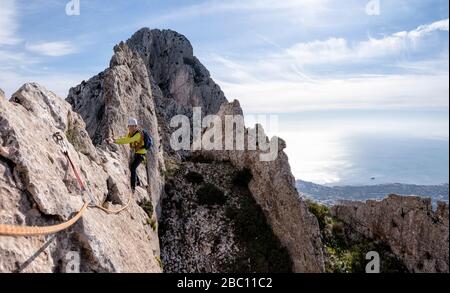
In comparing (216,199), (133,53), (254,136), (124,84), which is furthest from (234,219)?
(133,53)

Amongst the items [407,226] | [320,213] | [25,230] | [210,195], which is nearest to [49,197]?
[25,230]

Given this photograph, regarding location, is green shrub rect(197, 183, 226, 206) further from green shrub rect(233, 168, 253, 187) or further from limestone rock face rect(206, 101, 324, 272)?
limestone rock face rect(206, 101, 324, 272)

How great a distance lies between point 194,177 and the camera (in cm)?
3566

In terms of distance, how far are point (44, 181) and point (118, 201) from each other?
784cm

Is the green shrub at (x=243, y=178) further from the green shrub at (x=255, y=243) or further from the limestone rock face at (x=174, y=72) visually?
the limestone rock face at (x=174, y=72)

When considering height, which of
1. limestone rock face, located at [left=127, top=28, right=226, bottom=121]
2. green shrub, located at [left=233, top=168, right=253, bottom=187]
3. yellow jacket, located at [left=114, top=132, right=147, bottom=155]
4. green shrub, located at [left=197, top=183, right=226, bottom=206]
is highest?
limestone rock face, located at [left=127, top=28, right=226, bottom=121]

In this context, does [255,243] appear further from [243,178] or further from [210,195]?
[243,178]

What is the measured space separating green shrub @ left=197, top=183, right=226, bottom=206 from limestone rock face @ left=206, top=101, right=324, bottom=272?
342cm

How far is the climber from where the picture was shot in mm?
21609

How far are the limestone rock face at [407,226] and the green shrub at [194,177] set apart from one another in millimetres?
19286

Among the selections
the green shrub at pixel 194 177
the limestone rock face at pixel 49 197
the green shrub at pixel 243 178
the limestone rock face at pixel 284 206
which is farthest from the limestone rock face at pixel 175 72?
the limestone rock face at pixel 49 197

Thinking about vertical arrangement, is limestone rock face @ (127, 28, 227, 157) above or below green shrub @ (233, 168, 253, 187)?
above

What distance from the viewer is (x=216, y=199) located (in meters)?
33.1

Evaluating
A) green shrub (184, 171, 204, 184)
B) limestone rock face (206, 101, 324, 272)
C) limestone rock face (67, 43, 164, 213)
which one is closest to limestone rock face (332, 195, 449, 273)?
limestone rock face (206, 101, 324, 272)
